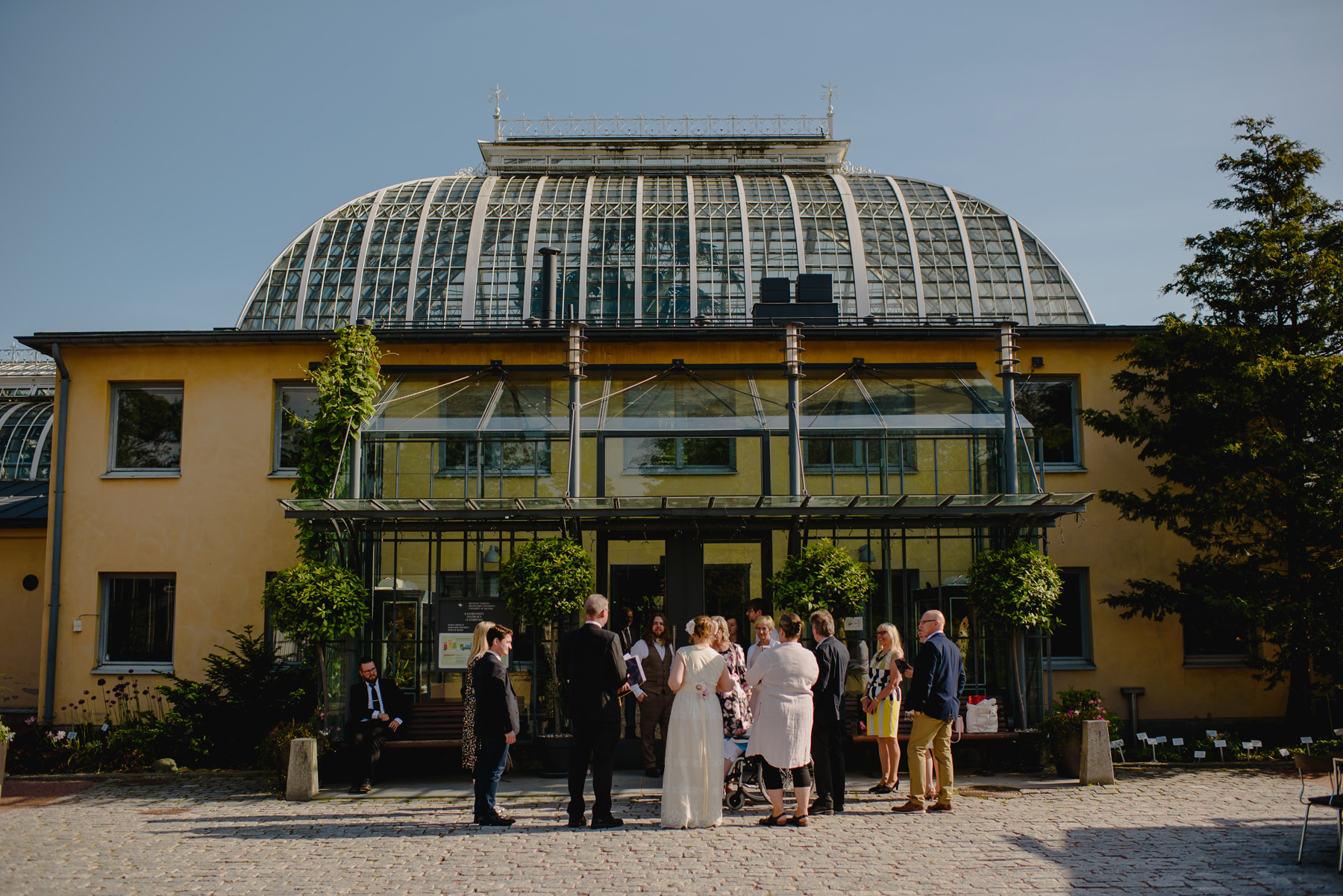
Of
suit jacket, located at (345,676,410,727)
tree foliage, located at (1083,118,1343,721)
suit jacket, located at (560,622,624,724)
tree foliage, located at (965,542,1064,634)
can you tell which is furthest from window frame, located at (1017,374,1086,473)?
suit jacket, located at (345,676,410,727)

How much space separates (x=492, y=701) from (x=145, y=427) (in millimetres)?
9500

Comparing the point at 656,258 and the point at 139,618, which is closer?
the point at 139,618

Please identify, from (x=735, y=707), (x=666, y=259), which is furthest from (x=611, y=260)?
(x=735, y=707)

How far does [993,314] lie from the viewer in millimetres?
18781

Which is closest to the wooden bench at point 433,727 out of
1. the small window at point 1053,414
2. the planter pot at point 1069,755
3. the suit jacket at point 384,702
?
the suit jacket at point 384,702

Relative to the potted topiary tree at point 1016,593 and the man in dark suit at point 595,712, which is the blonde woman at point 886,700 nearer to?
the potted topiary tree at point 1016,593

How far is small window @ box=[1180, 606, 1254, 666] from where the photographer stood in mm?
12883

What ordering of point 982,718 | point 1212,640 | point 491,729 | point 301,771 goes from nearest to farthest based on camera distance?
point 491,729, point 301,771, point 982,718, point 1212,640

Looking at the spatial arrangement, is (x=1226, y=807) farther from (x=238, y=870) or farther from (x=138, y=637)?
(x=138, y=637)

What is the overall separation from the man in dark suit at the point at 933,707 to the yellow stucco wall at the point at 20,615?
14.1 metres

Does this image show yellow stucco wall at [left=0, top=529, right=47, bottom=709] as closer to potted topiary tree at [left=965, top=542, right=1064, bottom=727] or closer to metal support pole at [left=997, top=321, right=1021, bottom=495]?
potted topiary tree at [left=965, top=542, right=1064, bottom=727]

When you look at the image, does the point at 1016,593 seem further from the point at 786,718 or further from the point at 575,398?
the point at 575,398

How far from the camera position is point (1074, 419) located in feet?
50.7

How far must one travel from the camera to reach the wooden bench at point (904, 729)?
11508mm
